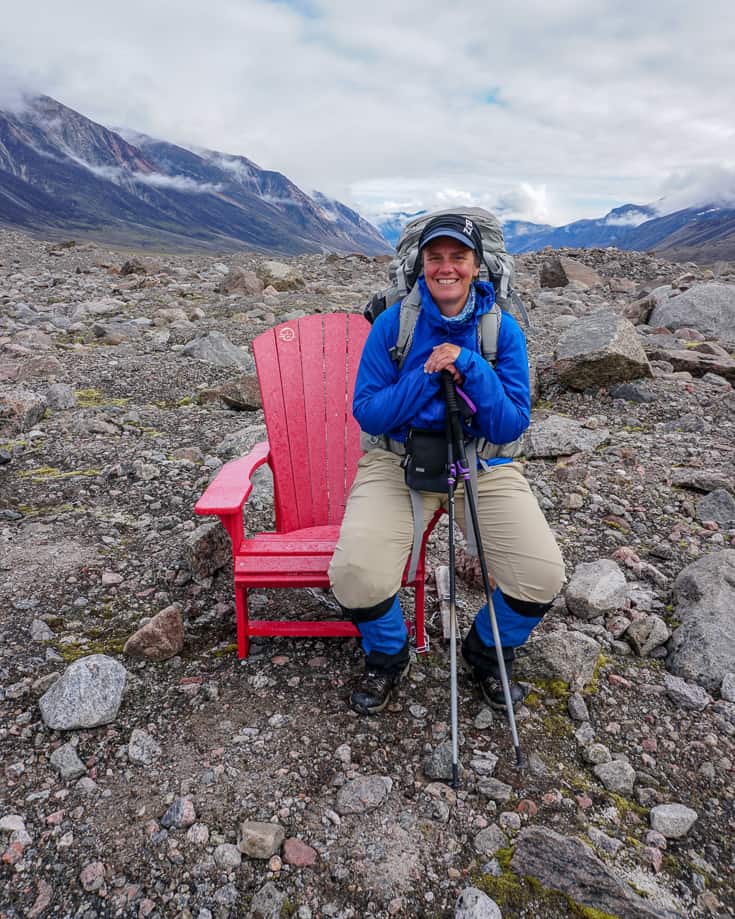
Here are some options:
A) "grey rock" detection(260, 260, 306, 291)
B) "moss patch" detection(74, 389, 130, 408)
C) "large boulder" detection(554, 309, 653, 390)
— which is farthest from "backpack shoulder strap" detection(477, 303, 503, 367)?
"grey rock" detection(260, 260, 306, 291)

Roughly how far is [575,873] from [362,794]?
888 mm

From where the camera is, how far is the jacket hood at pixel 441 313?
10.5ft

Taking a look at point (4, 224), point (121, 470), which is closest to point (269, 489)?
point (121, 470)

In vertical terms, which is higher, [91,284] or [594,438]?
[91,284]

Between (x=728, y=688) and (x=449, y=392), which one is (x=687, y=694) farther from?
(x=449, y=392)

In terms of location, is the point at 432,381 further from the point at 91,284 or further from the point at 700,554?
the point at 91,284

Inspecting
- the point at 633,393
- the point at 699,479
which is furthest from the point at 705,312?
the point at 699,479

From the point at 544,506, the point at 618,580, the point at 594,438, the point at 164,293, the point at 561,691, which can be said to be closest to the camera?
the point at 561,691

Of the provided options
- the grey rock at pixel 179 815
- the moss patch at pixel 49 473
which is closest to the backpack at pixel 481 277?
the grey rock at pixel 179 815

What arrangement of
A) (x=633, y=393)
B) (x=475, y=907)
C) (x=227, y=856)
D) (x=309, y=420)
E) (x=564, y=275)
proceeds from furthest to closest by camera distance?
(x=564, y=275)
(x=633, y=393)
(x=309, y=420)
(x=227, y=856)
(x=475, y=907)

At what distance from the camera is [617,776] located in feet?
9.02

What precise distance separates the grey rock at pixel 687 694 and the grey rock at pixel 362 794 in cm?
159

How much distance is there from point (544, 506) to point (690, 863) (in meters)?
3.18

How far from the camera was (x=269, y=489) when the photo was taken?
5488 millimetres
